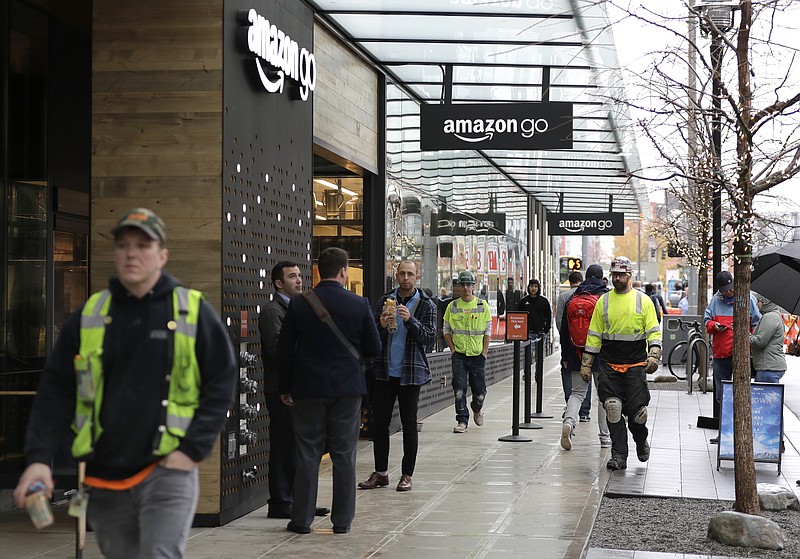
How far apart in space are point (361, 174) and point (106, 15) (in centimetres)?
588

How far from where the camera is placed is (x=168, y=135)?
8.00 m

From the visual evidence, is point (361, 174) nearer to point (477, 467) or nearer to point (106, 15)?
point (477, 467)

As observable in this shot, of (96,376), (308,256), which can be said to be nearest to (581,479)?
(308,256)

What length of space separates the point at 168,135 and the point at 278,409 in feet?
6.50

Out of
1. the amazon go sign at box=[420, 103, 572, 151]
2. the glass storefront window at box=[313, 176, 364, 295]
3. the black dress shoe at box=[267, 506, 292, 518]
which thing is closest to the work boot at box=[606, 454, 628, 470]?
the amazon go sign at box=[420, 103, 572, 151]

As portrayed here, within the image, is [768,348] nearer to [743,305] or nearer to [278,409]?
[743,305]

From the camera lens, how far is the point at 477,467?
35.8 feet

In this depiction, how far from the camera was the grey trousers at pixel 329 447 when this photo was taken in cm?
753

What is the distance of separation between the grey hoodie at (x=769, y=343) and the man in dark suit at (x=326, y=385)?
562cm

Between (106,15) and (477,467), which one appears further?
(477,467)

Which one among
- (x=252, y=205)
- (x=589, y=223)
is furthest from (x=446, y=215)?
(x=252, y=205)

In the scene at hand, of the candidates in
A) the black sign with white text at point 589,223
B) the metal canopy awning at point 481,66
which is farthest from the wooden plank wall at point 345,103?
the black sign with white text at point 589,223

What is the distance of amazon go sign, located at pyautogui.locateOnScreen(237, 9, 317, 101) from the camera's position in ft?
27.3

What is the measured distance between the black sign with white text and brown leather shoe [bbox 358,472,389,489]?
18454 millimetres
